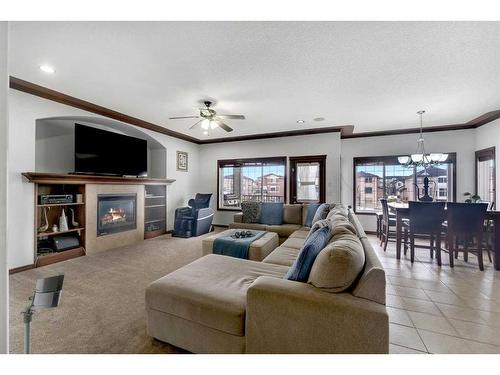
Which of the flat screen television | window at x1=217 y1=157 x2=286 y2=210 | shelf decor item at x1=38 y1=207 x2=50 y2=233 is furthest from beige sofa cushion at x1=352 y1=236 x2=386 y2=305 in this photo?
window at x1=217 y1=157 x2=286 y2=210

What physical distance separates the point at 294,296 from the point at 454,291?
7.98 feet

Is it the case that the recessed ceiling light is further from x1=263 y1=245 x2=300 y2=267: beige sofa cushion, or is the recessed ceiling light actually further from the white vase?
x1=263 y1=245 x2=300 y2=267: beige sofa cushion

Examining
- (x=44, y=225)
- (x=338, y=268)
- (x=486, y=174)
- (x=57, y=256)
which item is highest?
(x=486, y=174)

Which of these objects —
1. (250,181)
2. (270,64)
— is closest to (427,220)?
(270,64)

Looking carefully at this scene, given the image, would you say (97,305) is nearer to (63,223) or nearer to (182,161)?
(63,223)

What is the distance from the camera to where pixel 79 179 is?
369 centimetres

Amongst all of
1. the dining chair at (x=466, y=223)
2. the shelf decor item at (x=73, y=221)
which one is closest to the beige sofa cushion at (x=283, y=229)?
the dining chair at (x=466, y=223)

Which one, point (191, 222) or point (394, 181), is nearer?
point (191, 222)

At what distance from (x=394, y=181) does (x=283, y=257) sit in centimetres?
451

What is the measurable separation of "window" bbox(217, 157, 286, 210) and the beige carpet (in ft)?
9.30

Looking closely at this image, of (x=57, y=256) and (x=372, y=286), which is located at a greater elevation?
(x=372, y=286)

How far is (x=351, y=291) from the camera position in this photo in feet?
4.22

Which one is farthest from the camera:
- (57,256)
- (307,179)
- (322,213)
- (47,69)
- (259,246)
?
(307,179)
